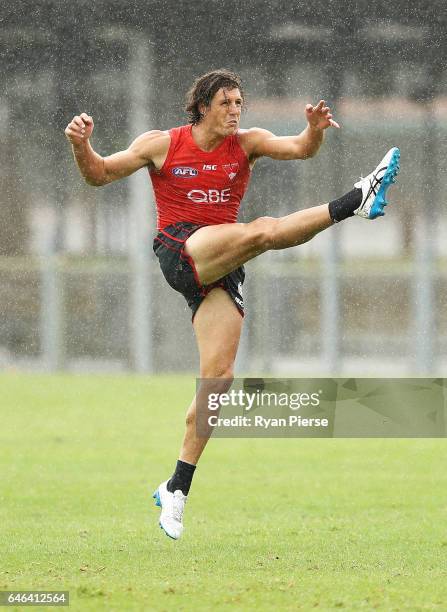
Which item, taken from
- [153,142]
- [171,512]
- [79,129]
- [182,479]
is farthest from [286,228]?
[171,512]

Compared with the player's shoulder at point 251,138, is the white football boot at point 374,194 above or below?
below

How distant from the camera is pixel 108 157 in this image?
5.68m

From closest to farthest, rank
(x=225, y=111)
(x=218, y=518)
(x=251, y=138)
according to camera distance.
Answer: (x=225, y=111)
(x=251, y=138)
(x=218, y=518)

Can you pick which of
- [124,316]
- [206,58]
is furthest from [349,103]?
[124,316]

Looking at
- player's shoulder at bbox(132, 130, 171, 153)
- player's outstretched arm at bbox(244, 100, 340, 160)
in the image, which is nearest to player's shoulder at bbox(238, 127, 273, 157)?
player's outstretched arm at bbox(244, 100, 340, 160)

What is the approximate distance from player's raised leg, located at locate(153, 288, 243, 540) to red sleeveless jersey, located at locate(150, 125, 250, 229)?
1.35ft

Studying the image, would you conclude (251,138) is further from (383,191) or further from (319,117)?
(383,191)

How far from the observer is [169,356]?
1423 centimetres

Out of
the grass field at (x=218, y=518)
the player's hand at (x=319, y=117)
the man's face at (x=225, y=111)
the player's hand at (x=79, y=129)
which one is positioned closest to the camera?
the grass field at (x=218, y=518)

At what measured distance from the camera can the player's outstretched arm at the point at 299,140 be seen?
5.57m

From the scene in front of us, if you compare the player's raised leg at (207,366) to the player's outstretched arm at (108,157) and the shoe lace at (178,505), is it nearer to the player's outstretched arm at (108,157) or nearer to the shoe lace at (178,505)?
the shoe lace at (178,505)

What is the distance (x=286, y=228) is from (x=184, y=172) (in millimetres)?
775

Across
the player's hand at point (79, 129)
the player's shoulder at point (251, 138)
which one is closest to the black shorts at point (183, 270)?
the player's shoulder at point (251, 138)

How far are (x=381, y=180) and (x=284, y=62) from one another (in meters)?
9.65
